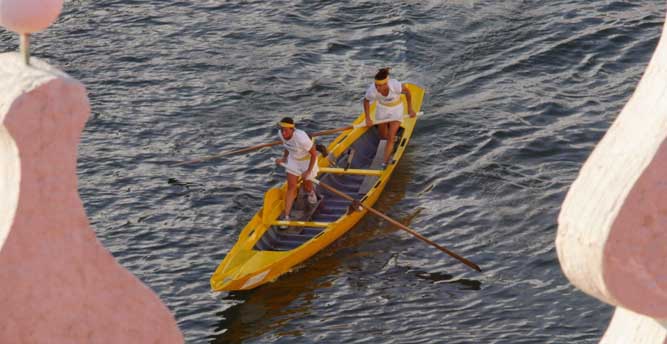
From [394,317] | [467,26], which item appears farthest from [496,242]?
[467,26]

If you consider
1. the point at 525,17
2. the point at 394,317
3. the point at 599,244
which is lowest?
the point at 394,317

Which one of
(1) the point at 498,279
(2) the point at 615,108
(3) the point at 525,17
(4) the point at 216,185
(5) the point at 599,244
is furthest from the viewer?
(3) the point at 525,17

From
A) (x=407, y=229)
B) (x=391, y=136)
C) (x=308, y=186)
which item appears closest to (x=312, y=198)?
(x=308, y=186)

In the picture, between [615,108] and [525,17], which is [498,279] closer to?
[615,108]

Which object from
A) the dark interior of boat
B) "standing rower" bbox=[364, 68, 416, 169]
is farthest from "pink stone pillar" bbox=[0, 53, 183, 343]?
"standing rower" bbox=[364, 68, 416, 169]

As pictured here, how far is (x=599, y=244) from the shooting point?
336 cm

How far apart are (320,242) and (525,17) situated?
9.98m

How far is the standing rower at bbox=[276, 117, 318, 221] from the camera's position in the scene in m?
18.0

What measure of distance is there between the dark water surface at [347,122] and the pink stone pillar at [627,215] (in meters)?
12.7

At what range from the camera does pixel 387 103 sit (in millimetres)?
20297

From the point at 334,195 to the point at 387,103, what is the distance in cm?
187

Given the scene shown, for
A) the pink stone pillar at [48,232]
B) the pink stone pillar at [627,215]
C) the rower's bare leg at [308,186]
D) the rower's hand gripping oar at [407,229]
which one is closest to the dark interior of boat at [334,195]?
the rower's bare leg at [308,186]

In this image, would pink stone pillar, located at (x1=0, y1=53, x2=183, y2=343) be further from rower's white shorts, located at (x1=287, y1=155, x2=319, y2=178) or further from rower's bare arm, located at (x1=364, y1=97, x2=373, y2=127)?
rower's bare arm, located at (x1=364, y1=97, x2=373, y2=127)

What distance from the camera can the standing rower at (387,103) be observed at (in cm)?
1998
